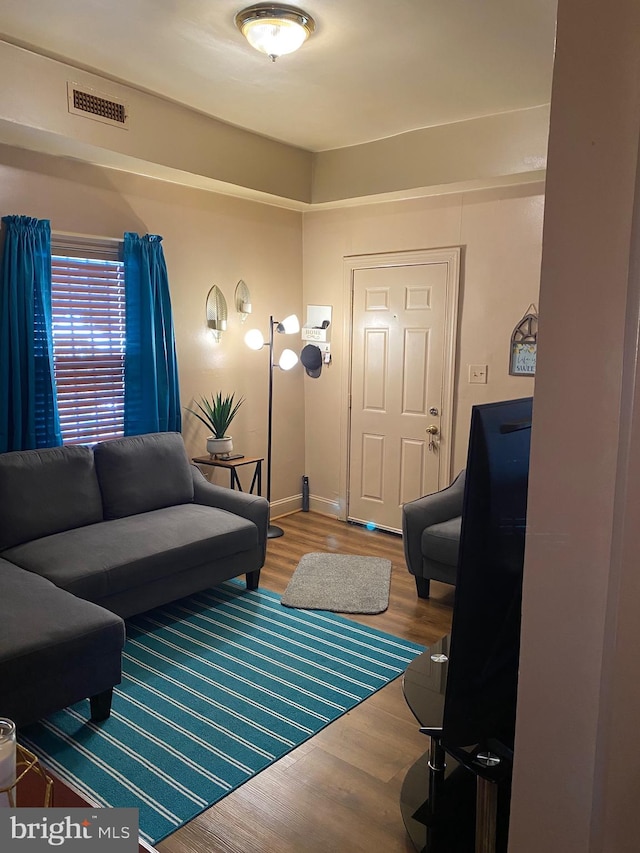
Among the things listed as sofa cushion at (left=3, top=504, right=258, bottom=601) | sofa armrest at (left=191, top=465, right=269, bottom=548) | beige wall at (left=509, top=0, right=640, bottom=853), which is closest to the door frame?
sofa armrest at (left=191, top=465, right=269, bottom=548)

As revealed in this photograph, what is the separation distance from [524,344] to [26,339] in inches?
118

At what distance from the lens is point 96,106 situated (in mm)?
3416

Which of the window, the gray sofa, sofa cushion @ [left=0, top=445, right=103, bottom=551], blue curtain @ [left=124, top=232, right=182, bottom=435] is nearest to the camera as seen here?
the gray sofa

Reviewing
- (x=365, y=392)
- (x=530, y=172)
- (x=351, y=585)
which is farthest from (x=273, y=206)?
(x=351, y=585)

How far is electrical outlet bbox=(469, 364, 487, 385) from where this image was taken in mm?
4430

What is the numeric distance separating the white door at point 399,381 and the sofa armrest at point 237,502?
137 cm

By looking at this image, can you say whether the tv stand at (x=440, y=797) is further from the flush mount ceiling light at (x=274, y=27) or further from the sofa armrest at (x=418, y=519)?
the flush mount ceiling light at (x=274, y=27)

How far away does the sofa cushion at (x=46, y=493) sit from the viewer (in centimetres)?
330

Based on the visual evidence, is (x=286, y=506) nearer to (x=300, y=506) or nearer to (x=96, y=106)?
(x=300, y=506)

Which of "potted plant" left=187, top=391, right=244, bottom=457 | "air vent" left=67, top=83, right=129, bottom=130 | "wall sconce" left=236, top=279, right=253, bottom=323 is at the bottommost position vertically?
"potted plant" left=187, top=391, right=244, bottom=457

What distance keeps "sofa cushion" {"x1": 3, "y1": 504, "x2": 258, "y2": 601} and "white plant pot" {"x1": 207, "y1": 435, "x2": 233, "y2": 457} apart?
2.39ft

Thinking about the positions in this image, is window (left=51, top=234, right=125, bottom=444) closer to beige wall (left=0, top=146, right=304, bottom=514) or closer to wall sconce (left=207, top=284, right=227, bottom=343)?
beige wall (left=0, top=146, right=304, bottom=514)

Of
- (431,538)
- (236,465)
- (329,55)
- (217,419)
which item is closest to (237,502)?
(236,465)

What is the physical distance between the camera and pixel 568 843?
1.09 meters
